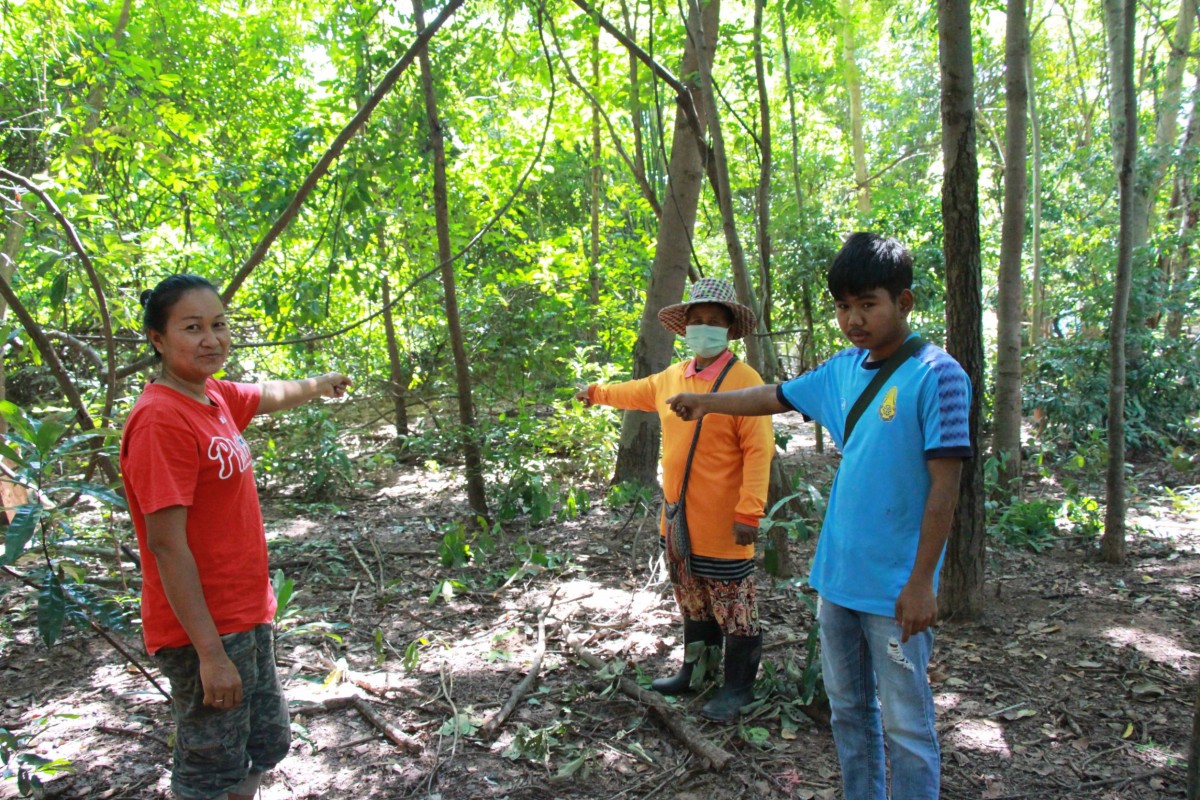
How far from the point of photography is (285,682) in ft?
11.0

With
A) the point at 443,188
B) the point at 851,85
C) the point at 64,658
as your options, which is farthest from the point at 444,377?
the point at 851,85

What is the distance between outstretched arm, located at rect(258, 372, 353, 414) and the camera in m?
2.55

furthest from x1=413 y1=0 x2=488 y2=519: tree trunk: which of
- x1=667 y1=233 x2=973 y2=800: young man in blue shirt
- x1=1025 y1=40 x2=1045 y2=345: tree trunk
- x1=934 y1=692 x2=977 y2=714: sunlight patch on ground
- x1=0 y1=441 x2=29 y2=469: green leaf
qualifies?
x1=1025 y1=40 x2=1045 y2=345: tree trunk

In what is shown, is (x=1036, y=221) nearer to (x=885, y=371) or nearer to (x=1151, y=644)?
(x=1151, y=644)

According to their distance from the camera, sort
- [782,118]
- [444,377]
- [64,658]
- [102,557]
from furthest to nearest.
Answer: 1. [782,118]
2. [444,377]
3. [102,557]
4. [64,658]

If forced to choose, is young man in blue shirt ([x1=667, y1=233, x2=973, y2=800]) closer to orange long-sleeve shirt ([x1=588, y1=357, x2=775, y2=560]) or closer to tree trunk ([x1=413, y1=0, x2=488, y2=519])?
orange long-sleeve shirt ([x1=588, y1=357, x2=775, y2=560])

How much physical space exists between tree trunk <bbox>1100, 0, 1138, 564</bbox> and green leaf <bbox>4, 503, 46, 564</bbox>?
5275 millimetres

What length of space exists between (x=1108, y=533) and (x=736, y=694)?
3.35m

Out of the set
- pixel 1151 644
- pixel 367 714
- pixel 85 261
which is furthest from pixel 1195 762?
pixel 85 261

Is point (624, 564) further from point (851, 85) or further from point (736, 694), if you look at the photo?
point (851, 85)

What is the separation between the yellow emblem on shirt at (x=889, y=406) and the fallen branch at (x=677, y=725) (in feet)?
4.93

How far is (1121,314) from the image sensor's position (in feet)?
15.3

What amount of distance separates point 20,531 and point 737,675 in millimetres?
2509

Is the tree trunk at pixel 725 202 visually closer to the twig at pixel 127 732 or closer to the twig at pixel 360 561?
the twig at pixel 360 561
